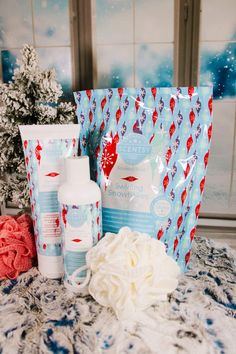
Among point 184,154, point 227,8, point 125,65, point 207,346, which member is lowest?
point 207,346

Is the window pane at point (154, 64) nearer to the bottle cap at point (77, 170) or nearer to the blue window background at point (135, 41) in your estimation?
the blue window background at point (135, 41)

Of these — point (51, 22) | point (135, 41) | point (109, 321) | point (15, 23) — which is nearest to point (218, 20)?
point (135, 41)

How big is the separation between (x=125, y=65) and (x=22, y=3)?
1.29 ft

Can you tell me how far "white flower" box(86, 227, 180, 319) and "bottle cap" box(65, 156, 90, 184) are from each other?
8 cm

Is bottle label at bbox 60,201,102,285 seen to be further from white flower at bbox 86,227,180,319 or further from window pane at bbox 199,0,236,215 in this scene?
window pane at bbox 199,0,236,215

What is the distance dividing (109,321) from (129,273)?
0.06 meters

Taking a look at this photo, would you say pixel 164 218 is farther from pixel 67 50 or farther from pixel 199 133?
pixel 67 50

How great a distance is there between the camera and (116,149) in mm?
468

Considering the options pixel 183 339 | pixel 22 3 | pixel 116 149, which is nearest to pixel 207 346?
pixel 183 339

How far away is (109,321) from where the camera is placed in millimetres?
373

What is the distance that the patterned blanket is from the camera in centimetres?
34

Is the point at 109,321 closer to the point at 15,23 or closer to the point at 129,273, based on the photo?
the point at 129,273

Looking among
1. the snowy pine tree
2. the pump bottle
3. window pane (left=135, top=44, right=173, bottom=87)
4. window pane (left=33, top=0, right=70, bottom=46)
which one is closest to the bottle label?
the pump bottle

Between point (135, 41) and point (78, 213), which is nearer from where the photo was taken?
point (78, 213)
